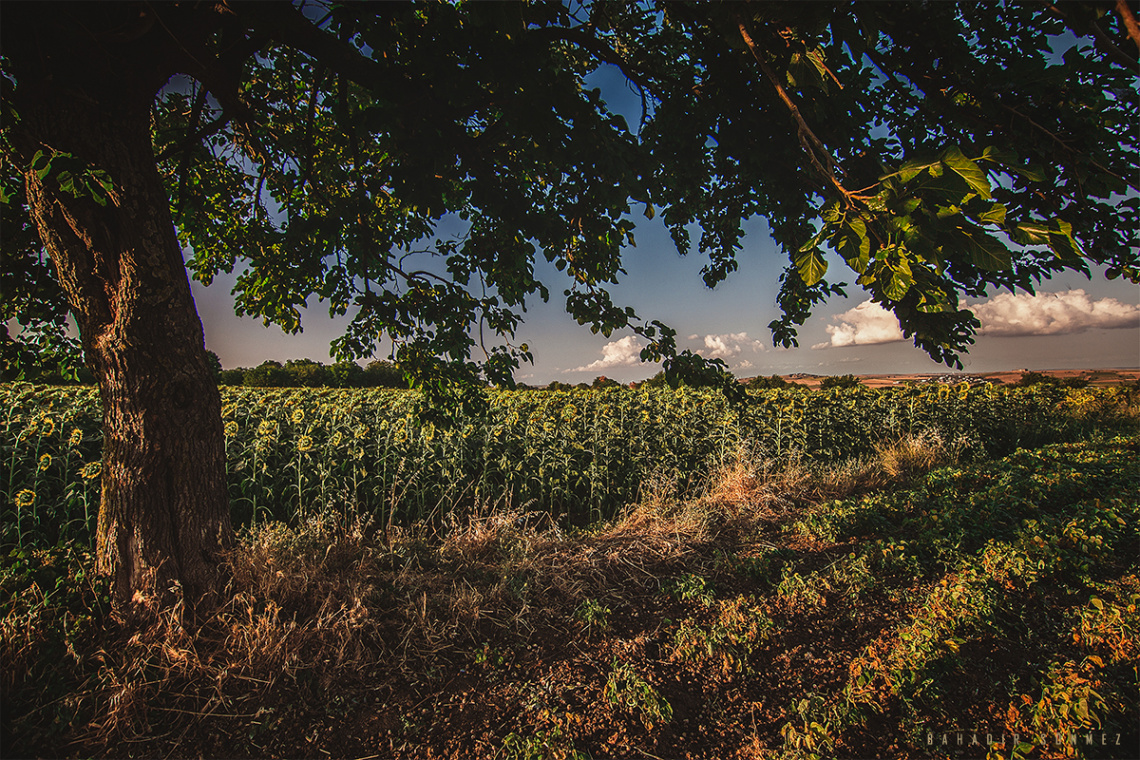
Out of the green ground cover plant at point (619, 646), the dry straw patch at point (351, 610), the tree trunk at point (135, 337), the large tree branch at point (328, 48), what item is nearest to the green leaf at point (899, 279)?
the green ground cover plant at point (619, 646)

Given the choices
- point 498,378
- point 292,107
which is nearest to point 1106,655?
point 498,378

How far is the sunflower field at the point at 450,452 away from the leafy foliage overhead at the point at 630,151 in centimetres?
137

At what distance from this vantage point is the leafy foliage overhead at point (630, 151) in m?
1.41

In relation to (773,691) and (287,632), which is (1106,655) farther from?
(287,632)

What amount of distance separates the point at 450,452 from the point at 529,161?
11.7ft

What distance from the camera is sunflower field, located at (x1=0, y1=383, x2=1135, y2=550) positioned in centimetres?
437

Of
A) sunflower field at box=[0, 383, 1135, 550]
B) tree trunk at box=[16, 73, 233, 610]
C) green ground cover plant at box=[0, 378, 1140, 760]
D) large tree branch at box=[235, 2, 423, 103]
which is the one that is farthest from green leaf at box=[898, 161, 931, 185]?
tree trunk at box=[16, 73, 233, 610]

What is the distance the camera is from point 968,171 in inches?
43.4

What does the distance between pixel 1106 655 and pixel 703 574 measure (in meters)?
1.84

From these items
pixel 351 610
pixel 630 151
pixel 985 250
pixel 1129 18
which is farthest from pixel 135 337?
pixel 1129 18

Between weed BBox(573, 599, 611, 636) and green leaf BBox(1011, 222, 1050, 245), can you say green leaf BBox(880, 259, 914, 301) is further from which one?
weed BBox(573, 599, 611, 636)

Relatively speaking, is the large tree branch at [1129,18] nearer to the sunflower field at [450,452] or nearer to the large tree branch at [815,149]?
the large tree branch at [815,149]

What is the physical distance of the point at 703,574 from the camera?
3.12m

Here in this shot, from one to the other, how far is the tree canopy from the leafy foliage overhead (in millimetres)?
15
